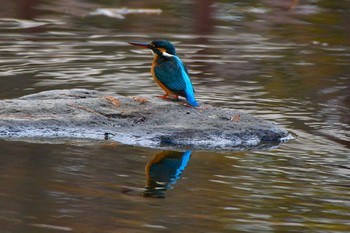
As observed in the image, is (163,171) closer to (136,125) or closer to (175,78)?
(136,125)

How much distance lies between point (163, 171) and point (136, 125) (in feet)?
2.45

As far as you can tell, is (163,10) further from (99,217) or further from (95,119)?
(99,217)

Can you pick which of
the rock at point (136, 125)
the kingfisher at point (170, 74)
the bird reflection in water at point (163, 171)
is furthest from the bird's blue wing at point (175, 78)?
the bird reflection in water at point (163, 171)

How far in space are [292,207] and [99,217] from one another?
3.46ft

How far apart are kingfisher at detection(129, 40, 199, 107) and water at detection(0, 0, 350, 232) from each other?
2.29 feet

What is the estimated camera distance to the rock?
654cm

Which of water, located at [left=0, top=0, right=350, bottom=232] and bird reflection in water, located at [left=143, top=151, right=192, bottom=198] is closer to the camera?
water, located at [left=0, top=0, right=350, bottom=232]

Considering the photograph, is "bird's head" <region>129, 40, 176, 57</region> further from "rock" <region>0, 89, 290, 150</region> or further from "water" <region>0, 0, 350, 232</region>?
"water" <region>0, 0, 350, 232</region>

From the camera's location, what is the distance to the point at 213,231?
4781 mm

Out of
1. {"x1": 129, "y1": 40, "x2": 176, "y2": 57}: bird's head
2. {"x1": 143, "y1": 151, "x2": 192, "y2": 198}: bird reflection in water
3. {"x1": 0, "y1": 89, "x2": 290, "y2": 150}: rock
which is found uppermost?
{"x1": 129, "y1": 40, "x2": 176, "y2": 57}: bird's head

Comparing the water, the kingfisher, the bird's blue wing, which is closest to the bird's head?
the kingfisher

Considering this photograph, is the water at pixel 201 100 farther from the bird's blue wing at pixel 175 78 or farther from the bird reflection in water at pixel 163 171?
the bird's blue wing at pixel 175 78

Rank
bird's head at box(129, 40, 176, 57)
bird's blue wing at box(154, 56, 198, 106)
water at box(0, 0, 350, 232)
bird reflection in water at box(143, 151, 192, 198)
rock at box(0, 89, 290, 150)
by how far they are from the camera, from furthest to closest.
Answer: bird's head at box(129, 40, 176, 57), bird's blue wing at box(154, 56, 198, 106), rock at box(0, 89, 290, 150), bird reflection in water at box(143, 151, 192, 198), water at box(0, 0, 350, 232)

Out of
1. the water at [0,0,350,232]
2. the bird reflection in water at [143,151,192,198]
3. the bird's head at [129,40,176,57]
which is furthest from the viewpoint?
the bird's head at [129,40,176,57]
